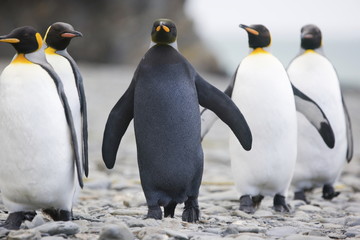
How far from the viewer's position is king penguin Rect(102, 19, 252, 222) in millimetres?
4145

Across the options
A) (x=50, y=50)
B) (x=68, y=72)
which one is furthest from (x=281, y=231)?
(x=50, y=50)

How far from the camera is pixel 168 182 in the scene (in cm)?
416

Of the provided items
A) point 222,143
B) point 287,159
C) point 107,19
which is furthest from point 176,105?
point 107,19

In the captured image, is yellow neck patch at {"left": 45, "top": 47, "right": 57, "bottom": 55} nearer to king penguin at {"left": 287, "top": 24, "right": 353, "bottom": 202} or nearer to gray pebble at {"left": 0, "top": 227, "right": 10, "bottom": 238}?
gray pebble at {"left": 0, "top": 227, "right": 10, "bottom": 238}

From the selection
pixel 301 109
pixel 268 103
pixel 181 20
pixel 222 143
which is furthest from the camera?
pixel 181 20

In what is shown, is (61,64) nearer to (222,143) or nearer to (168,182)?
(168,182)

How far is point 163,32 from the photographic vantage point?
166 inches

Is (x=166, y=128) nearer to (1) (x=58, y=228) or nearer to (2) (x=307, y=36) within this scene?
(1) (x=58, y=228)

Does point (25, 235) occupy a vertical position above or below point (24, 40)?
below

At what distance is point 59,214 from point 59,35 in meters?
1.26

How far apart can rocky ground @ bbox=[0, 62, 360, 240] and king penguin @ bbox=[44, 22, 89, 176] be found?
0.63 m

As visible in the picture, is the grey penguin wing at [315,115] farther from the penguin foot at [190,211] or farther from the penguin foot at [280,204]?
the penguin foot at [190,211]

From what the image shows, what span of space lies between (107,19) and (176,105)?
1825 cm

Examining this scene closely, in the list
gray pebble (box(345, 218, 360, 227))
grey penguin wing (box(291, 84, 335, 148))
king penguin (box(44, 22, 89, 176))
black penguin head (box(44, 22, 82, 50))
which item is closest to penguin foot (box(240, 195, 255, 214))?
gray pebble (box(345, 218, 360, 227))
